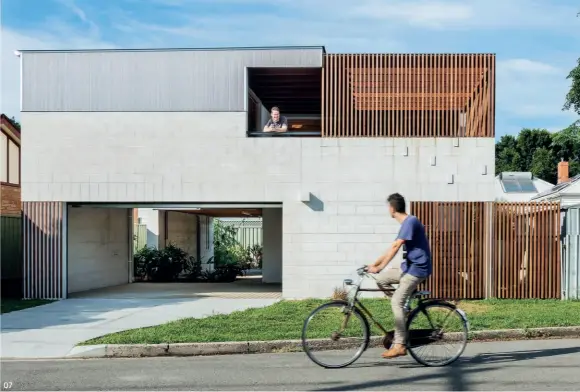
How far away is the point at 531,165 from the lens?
158 ft

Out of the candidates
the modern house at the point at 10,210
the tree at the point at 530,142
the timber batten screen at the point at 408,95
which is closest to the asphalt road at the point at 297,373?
the timber batten screen at the point at 408,95

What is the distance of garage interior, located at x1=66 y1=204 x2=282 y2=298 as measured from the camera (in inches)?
666

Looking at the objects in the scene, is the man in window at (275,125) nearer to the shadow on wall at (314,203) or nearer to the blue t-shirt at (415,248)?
the shadow on wall at (314,203)

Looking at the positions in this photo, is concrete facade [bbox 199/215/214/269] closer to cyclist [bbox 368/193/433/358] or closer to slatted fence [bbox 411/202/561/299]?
slatted fence [bbox 411/202/561/299]

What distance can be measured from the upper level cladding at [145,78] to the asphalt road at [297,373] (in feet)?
25.3

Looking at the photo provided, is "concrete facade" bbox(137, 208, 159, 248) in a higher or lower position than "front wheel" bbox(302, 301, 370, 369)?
higher

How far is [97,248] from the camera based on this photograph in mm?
18766

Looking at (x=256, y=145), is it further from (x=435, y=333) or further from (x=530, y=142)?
(x=530, y=142)

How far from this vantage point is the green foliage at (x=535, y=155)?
151 feet

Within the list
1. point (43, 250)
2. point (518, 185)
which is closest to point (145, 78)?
point (43, 250)

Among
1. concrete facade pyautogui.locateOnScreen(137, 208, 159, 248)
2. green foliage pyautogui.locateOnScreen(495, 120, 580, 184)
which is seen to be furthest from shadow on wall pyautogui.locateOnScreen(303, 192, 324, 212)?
green foliage pyautogui.locateOnScreen(495, 120, 580, 184)

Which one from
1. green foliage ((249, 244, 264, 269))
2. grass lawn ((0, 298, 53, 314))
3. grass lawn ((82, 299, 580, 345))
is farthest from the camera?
green foliage ((249, 244, 264, 269))

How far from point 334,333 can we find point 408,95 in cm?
818

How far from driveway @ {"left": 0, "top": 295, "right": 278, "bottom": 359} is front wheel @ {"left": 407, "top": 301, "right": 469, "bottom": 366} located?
4.43 metres
